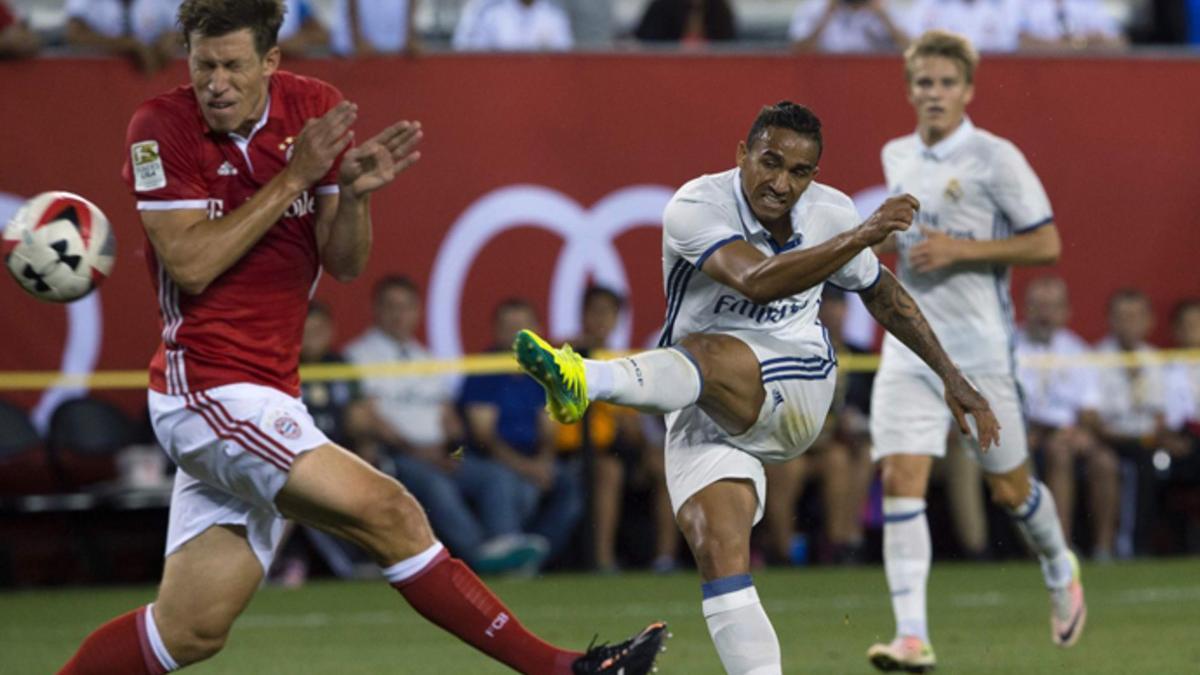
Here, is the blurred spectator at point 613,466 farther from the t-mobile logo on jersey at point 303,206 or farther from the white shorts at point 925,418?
the t-mobile logo on jersey at point 303,206

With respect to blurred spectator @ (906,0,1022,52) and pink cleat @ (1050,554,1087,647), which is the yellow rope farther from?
pink cleat @ (1050,554,1087,647)

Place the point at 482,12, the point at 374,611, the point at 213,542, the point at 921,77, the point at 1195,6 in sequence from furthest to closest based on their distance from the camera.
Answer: the point at 1195,6
the point at 482,12
the point at 374,611
the point at 921,77
the point at 213,542

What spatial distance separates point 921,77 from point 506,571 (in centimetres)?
534

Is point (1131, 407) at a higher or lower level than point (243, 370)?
lower

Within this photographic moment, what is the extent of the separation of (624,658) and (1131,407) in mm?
8700

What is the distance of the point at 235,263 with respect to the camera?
235 inches

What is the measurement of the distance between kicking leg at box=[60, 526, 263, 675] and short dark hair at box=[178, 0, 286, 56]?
1465 mm

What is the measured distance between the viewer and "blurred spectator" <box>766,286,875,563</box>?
42.7ft

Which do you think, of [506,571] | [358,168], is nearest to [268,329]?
[358,168]

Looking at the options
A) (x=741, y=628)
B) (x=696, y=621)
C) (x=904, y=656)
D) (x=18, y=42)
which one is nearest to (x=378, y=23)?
(x=18, y=42)

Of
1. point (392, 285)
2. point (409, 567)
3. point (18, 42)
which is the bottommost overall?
point (409, 567)

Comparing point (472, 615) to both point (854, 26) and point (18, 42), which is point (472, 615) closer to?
point (18, 42)

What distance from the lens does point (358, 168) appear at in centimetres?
596

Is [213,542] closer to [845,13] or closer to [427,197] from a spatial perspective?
[427,197]
